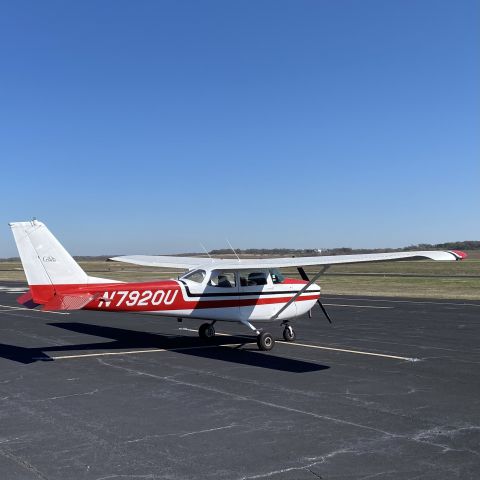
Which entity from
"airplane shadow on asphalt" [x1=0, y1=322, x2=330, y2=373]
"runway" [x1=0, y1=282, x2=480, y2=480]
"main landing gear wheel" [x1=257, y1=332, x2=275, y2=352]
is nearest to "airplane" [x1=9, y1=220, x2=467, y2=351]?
"main landing gear wheel" [x1=257, y1=332, x2=275, y2=352]

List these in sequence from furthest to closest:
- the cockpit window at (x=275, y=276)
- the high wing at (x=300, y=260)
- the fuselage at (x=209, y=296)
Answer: the cockpit window at (x=275, y=276), the fuselage at (x=209, y=296), the high wing at (x=300, y=260)

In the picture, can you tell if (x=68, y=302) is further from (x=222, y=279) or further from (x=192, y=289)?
(x=222, y=279)

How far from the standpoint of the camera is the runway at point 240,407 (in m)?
6.01

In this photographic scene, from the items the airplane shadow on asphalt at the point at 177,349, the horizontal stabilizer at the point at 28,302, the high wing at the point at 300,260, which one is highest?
the high wing at the point at 300,260

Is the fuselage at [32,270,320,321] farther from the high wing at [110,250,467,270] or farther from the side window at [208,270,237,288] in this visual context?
the high wing at [110,250,467,270]

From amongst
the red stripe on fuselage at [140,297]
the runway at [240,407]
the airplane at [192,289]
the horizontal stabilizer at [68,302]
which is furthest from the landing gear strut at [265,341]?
the horizontal stabilizer at [68,302]

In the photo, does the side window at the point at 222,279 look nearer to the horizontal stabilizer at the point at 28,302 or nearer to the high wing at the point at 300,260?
the high wing at the point at 300,260

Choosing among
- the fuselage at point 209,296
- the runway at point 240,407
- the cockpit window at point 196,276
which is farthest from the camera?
the cockpit window at point 196,276

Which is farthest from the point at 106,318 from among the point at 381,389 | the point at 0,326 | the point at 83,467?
the point at 83,467

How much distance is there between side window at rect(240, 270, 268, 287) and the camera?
14633mm

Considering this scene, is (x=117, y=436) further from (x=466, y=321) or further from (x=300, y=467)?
(x=466, y=321)

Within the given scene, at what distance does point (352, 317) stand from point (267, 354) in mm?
8664

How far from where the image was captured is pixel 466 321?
1928 cm

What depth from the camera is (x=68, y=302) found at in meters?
12.3
